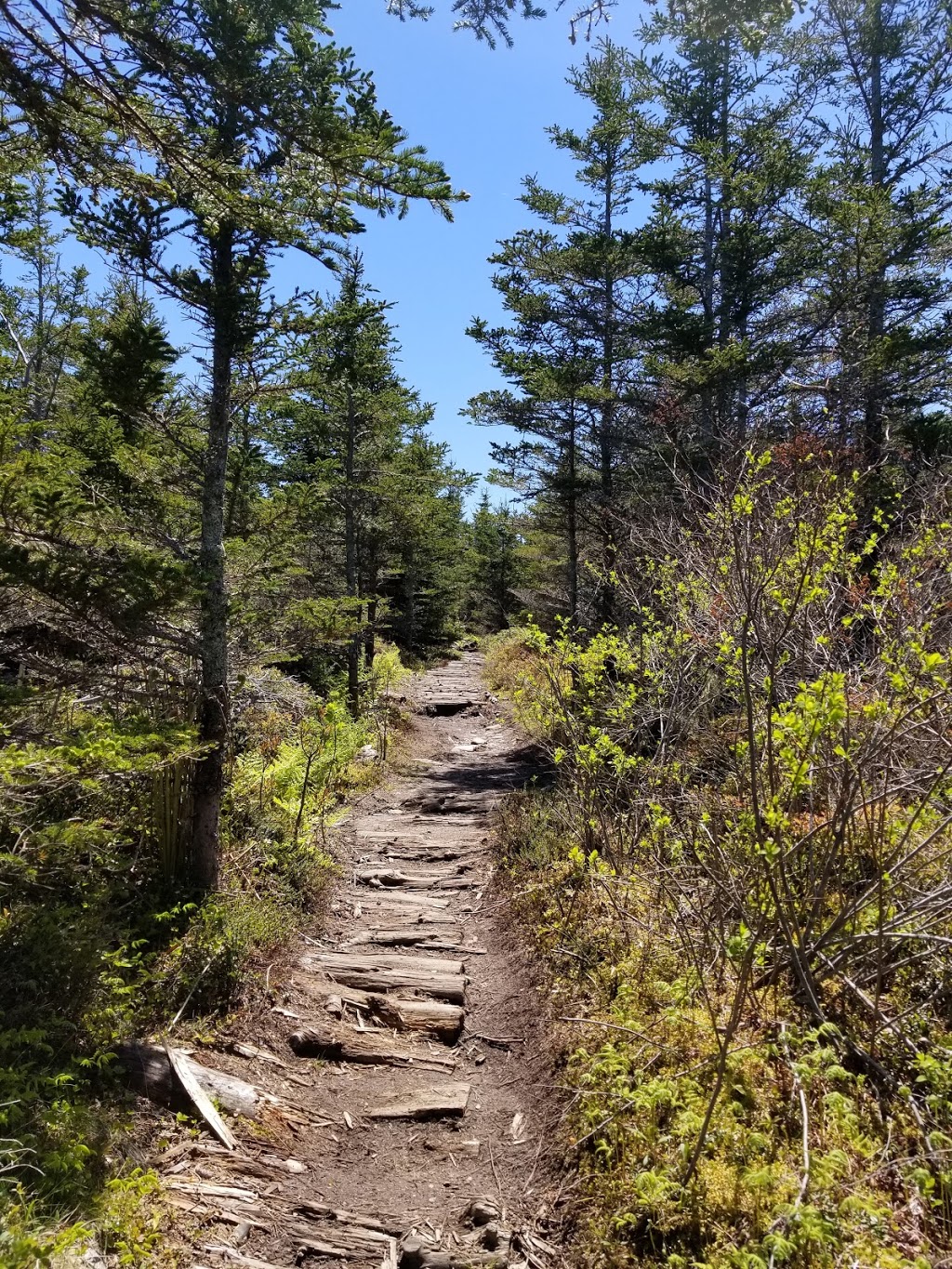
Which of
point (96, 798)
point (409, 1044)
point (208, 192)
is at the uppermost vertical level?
point (208, 192)

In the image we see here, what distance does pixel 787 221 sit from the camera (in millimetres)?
13070

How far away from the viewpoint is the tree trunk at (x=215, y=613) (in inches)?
212

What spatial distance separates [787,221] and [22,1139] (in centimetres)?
1627

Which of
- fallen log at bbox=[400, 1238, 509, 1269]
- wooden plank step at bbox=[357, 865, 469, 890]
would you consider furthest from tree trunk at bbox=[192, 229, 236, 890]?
fallen log at bbox=[400, 1238, 509, 1269]

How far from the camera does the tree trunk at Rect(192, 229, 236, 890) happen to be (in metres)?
5.38

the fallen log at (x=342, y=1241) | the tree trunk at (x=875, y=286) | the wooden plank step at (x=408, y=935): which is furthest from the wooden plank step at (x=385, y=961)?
the tree trunk at (x=875, y=286)

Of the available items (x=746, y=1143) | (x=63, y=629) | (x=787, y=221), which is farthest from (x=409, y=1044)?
(x=787, y=221)

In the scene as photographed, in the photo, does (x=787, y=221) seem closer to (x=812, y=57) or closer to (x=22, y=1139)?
(x=812, y=57)

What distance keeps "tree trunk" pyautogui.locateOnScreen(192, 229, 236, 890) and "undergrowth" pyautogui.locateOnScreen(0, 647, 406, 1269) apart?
214 millimetres

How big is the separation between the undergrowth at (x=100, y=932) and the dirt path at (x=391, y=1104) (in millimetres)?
388

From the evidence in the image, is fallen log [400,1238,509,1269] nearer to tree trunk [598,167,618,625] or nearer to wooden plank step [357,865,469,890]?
wooden plank step [357,865,469,890]

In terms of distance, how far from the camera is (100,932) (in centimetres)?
438

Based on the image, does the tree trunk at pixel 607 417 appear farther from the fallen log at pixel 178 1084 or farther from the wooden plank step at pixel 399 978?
the fallen log at pixel 178 1084

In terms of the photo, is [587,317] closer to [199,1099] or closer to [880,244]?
[880,244]
